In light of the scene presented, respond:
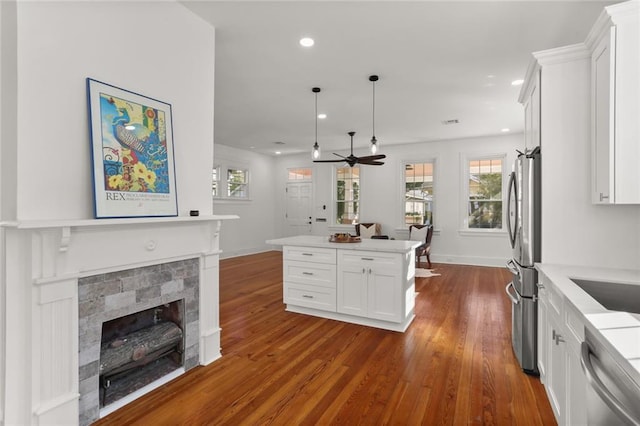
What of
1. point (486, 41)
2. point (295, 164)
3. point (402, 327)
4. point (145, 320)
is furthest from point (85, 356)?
point (295, 164)

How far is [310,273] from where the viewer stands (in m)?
3.85

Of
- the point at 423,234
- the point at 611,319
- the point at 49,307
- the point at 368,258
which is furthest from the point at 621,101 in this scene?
the point at 423,234

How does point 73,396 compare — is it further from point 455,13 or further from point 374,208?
point 374,208

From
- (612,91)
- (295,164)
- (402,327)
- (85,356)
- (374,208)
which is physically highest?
(295,164)

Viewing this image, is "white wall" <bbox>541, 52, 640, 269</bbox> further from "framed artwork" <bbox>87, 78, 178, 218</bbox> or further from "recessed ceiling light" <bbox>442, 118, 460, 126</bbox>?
"recessed ceiling light" <bbox>442, 118, 460, 126</bbox>

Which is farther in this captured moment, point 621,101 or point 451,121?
point 451,121

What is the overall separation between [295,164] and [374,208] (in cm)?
271

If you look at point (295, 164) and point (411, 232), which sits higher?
point (295, 164)

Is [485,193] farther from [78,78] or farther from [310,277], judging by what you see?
[78,78]

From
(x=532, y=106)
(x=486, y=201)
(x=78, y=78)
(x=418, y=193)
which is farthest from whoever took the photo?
(x=418, y=193)

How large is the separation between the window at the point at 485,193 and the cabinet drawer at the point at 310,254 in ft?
15.7

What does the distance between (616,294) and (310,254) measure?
268 cm

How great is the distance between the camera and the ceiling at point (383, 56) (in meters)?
2.60

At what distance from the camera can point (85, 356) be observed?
6.26 ft
